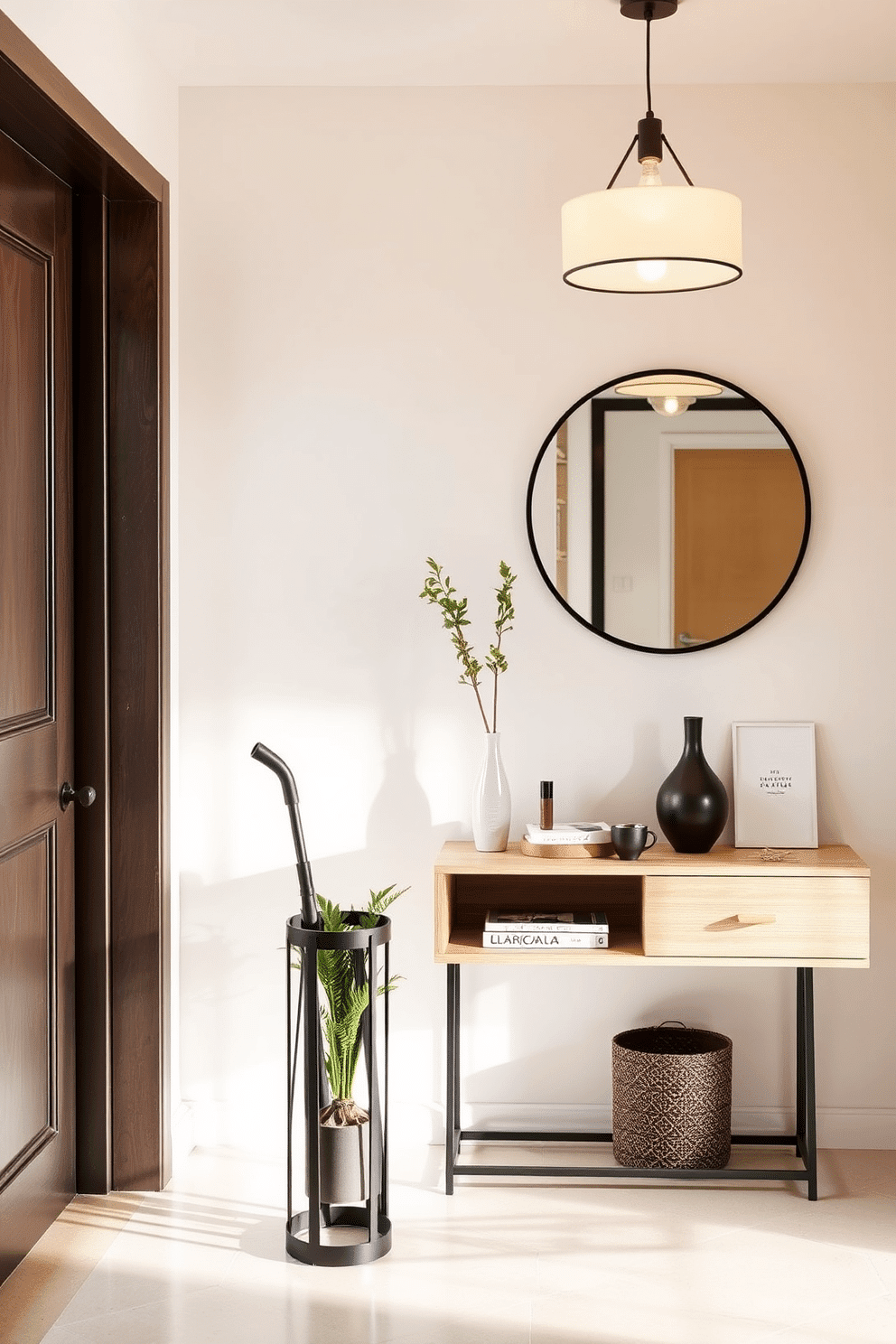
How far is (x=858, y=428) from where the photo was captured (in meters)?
3.10

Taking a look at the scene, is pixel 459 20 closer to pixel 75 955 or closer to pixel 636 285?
pixel 636 285

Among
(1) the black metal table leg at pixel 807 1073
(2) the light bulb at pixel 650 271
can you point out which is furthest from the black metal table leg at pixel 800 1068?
(2) the light bulb at pixel 650 271

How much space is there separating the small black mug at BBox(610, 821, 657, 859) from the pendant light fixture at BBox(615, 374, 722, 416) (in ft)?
3.30

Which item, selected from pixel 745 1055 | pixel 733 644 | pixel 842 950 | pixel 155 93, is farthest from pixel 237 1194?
pixel 155 93

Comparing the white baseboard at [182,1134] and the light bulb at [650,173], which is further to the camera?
the white baseboard at [182,1134]

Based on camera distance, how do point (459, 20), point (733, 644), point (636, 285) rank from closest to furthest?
point (636, 285) → point (459, 20) → point (733, 644)

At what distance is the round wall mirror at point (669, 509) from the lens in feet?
10.2

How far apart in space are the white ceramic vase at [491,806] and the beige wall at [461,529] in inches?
7.6

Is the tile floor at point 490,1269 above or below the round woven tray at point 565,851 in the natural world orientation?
below

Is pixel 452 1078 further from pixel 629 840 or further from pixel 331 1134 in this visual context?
pixel 629 840

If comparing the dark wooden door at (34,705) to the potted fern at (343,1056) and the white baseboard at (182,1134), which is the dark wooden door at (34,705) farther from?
the potted fern at (343,1056)

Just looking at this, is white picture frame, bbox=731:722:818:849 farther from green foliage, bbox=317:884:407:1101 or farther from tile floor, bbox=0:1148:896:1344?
green foliage, bbox=317:884:407:1101

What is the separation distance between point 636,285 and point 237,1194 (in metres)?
2.16

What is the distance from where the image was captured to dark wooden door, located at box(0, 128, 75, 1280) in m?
2.47
